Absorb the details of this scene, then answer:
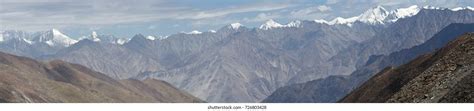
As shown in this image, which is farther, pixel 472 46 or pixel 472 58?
pixel 472 46
